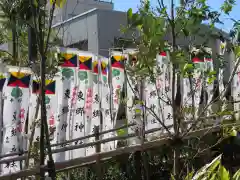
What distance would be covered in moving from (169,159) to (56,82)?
2466mm

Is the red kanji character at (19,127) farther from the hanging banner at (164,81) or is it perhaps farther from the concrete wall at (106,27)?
the concrete wall at (106,27)

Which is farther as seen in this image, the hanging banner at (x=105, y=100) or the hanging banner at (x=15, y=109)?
the hanging banner at (x=105, y=100)

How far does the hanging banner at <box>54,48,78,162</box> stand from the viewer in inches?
284

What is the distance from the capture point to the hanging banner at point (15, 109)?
22.0ft

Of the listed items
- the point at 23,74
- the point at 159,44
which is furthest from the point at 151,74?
the point at 23,74

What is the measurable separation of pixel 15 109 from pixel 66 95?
970 millimetres

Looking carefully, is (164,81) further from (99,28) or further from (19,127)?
(99,28)

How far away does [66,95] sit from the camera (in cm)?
728

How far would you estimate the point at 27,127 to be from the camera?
7.00m

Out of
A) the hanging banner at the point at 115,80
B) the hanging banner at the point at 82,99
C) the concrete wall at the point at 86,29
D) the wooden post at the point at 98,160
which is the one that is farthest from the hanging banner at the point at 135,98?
the concrete wall at the point at 86,29

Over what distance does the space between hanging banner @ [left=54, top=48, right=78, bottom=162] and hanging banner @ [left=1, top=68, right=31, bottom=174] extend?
65cm

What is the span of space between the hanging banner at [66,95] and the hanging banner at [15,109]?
2.13ft

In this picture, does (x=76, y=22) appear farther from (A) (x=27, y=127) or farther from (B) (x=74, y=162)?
(B) (x=74, y=162)

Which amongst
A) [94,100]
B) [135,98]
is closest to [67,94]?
[94,100]
